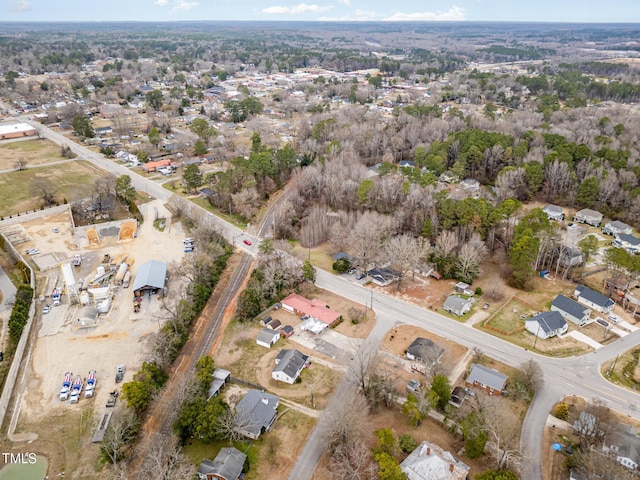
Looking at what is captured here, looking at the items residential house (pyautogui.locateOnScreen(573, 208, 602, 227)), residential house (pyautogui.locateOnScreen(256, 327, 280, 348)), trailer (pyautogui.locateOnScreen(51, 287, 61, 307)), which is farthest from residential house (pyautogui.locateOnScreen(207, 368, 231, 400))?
residential house (pyautogui.locateOnScreen(573, 208, 602, 227))

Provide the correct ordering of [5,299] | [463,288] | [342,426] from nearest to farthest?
[342,426]
[5,299]
[463,288]

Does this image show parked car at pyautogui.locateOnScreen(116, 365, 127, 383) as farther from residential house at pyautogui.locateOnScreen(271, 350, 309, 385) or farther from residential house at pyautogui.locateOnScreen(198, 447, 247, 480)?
residential house at pyautogui.locateOnScreen(271, 350, 309, 385)

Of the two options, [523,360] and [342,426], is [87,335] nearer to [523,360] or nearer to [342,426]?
[342,426]

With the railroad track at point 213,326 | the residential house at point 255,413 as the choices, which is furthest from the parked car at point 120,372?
the residential house at point 255,413

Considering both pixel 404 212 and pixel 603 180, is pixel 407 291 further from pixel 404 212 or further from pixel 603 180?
pixel 603 180

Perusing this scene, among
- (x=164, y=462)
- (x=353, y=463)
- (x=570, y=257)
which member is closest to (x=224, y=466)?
(x=164, y=462)

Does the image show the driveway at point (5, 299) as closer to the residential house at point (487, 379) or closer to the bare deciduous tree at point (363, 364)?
the bare deciduous tree at point (363, 364)
